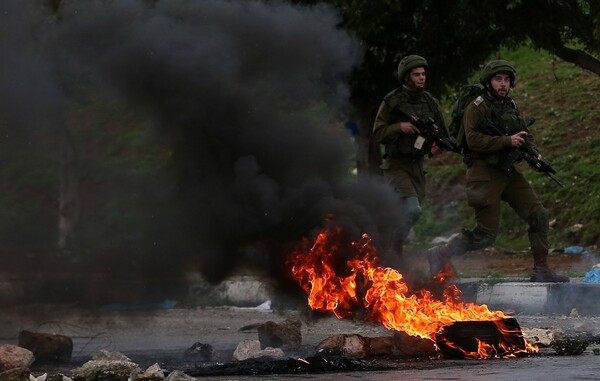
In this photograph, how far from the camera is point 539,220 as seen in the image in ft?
38.6

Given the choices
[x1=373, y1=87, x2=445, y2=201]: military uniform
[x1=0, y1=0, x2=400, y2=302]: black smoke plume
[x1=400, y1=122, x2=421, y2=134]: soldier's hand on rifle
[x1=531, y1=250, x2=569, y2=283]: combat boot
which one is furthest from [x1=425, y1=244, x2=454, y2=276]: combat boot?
[x1=0, y1=0, x2=400, y2=302]: black smoke plume

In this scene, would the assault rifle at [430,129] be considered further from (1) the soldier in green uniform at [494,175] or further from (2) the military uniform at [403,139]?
(1) the soldier in green uniform at [494,175]

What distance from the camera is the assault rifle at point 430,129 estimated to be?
11219 mm

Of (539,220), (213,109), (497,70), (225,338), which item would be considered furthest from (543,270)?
(213,109)

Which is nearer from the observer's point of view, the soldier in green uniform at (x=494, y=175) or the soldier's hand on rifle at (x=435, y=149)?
the soldier in green uniform at (x=494, y=175)

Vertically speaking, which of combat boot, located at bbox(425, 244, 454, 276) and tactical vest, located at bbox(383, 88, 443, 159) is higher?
tactical vest, located at bbox(383, 88, 443, 159)

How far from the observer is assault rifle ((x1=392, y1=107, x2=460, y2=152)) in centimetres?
1122

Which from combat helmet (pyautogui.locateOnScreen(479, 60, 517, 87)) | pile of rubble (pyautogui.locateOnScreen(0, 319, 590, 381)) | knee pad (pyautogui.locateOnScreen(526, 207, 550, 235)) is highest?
combat helmet (pyautogui.locateOnScreen(479, 60, 517, 87))

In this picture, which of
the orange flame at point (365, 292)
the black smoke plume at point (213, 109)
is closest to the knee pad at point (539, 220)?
the black smoke plume at point (213, 109)

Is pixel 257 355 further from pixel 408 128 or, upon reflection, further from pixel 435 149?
pixel 435 149

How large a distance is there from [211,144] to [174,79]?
1.54 ft

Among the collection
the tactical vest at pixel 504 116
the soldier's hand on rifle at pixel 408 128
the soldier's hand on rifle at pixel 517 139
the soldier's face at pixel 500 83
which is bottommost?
the soldier's hand on rifle at pixel 517 139

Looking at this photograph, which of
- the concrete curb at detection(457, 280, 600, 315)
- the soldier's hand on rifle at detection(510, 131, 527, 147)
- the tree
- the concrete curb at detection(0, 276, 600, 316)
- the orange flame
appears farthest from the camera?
the tree

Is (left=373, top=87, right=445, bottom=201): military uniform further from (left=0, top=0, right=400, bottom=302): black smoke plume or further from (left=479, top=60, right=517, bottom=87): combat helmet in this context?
(left=0, top=0, right=400, bottom=302): black smoke plume
